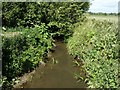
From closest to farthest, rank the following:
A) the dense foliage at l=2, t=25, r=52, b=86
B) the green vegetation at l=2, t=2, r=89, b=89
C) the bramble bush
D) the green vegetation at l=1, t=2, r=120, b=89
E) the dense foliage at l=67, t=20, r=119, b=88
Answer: the dense foliage at l=67, t=20, r=119, b=88 → the green vegetation at l=1, t=2, r=120, b=89 → the dense foliage at l=2, t=25, r=52, b=86 → the green vegetation at l=2, t=2, r=89, b=89 → the bramble bush

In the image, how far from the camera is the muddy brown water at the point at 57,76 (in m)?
11.7

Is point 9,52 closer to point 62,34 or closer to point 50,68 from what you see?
point 50,68

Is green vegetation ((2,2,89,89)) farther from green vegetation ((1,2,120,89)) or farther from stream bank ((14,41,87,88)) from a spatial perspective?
stream bank ((14,41,87,88))

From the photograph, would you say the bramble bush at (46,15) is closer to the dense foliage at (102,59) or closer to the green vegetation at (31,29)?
the green vegetation at (31,29)

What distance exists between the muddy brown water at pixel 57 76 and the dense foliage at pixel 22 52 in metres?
0.51

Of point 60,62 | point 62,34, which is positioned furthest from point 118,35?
point 62,34

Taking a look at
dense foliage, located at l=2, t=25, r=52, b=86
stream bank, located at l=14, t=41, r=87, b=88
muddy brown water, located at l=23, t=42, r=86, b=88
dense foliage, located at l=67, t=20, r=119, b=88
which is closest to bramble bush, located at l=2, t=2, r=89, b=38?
dense foliage, located at l=2, t=25, r=52, b=86

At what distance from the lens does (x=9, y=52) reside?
1049cm

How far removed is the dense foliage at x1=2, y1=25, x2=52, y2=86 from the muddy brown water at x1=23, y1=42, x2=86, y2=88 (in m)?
0.51

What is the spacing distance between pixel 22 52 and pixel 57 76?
6.79 feet

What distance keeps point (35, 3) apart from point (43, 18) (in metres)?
1.25

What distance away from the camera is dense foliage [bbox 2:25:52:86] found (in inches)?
408

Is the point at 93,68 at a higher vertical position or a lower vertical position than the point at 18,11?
lower

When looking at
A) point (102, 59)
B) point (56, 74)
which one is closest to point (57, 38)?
point (56, 74)
